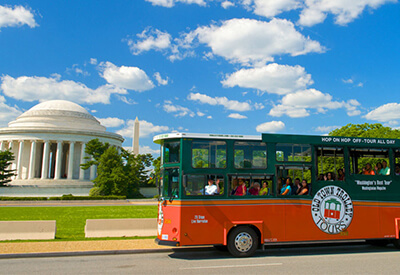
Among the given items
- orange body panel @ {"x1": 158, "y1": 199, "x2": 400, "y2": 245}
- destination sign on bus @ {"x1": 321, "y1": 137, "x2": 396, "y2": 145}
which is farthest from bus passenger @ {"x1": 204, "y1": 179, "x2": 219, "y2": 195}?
destination sign on bus @ {"x1": 321, "y1": 137, "x2": 396, "y2": 145}

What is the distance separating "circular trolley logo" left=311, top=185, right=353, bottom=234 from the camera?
12.2m

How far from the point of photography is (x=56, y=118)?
7750 centimetres

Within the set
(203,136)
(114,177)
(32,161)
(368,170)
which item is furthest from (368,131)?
(32,161)

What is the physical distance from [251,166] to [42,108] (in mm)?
78177

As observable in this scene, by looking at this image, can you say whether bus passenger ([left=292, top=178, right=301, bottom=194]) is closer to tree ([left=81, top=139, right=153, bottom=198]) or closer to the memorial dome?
tree ([left=81, top=139, right=153, bottom=198])

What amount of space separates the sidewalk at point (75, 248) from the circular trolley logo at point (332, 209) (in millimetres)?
5364

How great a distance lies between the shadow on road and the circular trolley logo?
3.21 ft

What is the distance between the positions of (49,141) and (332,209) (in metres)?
72.6

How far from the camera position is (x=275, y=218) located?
11.8 meters

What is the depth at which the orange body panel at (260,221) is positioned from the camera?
441 inches

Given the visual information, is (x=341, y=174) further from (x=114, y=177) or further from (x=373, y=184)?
(x=114, y=177)

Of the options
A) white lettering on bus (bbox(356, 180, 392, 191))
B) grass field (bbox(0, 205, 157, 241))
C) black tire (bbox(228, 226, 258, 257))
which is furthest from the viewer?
grass field (bbox(0, 205, 157, 241))

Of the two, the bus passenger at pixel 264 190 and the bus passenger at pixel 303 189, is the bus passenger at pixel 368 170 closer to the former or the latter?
the bus passenger at pixel 303 189

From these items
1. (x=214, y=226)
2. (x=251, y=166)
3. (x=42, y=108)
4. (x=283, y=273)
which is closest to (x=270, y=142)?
(x=251, y=166)
